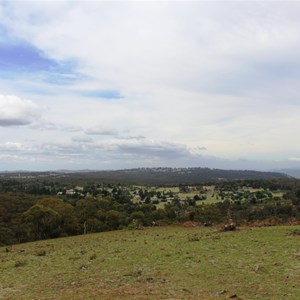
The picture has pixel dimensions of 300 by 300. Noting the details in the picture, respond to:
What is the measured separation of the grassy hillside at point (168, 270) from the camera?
36.2 feet

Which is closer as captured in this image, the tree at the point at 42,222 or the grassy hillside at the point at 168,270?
the grassy hillside at the point at 168,270

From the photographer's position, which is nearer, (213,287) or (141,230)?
(213,287)

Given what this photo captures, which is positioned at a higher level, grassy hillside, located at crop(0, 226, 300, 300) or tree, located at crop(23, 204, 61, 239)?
grassy hillside, located at crop(0, 226, 300, 300)

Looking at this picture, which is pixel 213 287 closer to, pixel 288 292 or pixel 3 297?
pixel 288 292

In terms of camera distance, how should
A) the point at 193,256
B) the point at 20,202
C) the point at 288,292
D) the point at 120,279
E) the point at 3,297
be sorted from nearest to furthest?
the point at 288,292, the point at 3,297, the point at 120,279, the point at 193,256, the point at 20,202

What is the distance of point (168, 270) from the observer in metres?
13.9

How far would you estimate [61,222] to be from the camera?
4853cm

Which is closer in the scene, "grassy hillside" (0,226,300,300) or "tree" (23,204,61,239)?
"grassy hillside" (0,226,300,300)

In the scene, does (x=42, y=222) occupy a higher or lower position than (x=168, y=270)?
lower

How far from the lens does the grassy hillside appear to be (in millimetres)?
11023

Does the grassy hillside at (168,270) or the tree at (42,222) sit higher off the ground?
the grassy hillside at (168,270)

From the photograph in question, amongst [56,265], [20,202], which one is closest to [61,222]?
[20,202]

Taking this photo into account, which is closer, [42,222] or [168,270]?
[168,270]

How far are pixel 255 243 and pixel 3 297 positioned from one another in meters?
11.7
